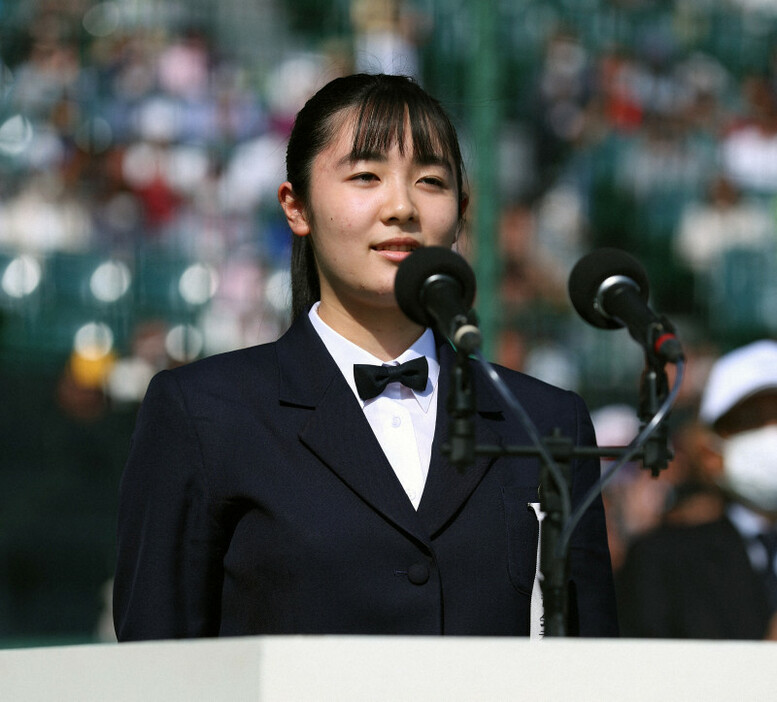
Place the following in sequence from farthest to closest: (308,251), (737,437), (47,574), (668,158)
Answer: (668,158), (47,574), (737,437), (308,251)

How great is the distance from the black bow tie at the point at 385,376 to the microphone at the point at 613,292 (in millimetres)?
447

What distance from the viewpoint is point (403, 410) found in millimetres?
2426

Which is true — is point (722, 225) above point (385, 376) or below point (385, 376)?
above

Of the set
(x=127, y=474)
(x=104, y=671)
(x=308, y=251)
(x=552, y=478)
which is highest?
(x=308, y=251)

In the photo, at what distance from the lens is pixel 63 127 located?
5469 mm

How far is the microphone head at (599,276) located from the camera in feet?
6.51

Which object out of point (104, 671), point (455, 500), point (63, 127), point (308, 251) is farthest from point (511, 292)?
point (104, 671)

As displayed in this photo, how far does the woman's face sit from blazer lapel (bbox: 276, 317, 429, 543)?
12 cm

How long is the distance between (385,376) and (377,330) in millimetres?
125

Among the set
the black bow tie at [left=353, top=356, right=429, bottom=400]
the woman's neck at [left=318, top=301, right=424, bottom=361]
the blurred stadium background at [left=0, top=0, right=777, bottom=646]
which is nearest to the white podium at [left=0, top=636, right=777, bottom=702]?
the black bow tie at [left=353, top=356, right=429, bottom=400]

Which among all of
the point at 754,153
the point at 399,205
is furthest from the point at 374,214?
the point at 754,153

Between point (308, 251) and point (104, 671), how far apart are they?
4.24 ft

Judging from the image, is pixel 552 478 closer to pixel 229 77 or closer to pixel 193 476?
pixel 193 476

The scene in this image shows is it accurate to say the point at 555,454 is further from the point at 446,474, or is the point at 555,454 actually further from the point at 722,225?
the point at 722,225
